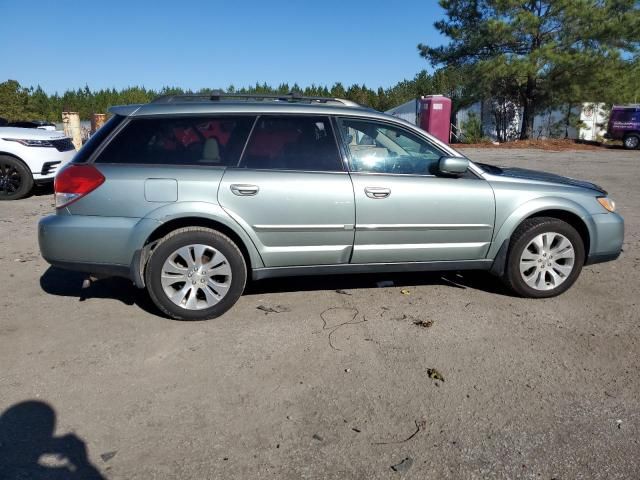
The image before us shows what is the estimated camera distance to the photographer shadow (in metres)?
2.35

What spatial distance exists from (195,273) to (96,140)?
4.18 feet

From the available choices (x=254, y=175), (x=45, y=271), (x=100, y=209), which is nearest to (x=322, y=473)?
(x=254, y=175)

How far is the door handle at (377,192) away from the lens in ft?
13.4

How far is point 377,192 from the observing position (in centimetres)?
410

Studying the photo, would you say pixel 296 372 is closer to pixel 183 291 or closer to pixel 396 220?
pixel 183 291

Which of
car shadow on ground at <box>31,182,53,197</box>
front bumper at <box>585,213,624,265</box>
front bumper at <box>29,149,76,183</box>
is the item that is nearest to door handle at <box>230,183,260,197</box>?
front bumper at <box>585,213,624,265</box>

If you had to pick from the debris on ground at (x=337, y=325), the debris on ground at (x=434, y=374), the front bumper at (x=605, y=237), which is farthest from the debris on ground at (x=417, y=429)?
the front bumper at (x=605, y=237)

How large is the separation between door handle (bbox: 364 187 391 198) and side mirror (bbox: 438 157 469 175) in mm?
484

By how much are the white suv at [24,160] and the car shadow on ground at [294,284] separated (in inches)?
187

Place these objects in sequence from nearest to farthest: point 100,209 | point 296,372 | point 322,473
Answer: point 322,473, point 296,372, point 100,209

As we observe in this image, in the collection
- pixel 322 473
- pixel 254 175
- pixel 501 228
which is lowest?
pixel 322 473

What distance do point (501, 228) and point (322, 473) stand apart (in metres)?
2.76

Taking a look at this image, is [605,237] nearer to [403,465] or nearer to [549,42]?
[403,465]

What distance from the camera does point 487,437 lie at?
2641mm
